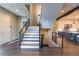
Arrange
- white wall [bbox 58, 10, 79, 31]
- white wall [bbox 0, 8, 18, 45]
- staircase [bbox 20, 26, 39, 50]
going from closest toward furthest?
white wall [bbox 0, 8, 18, 45]
staircase [bbox 20, 26, 39, 50]
white wall [bbox 58, 10, 79, 31]

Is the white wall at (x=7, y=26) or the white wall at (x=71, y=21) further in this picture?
the white wall at (x=71, y=21)

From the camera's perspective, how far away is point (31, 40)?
26.2 ft

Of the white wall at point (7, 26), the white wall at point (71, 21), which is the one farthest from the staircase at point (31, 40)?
the white wall at point (71, 21)

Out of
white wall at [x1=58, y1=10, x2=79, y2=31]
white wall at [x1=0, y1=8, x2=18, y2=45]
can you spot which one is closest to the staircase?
white wall at [x1=0, y1=8, x2=18, y2=45]

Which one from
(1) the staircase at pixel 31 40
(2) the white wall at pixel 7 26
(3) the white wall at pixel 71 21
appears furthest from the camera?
(3) the white wall at pixel 71 21

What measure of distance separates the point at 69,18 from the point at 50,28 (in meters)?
1.84

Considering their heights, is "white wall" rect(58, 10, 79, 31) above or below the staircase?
above

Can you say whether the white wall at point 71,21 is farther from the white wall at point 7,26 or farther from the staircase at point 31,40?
the white wall at point 7,26

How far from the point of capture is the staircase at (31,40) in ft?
23.7

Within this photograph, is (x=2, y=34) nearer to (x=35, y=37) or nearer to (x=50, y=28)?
(x=35, y=37)

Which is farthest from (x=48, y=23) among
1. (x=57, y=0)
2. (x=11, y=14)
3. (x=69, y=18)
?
(x=57, y=0)

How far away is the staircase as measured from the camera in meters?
7.22

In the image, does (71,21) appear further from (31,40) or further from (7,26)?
(7,26)

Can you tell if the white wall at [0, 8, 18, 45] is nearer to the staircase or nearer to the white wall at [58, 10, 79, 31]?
the staircase
